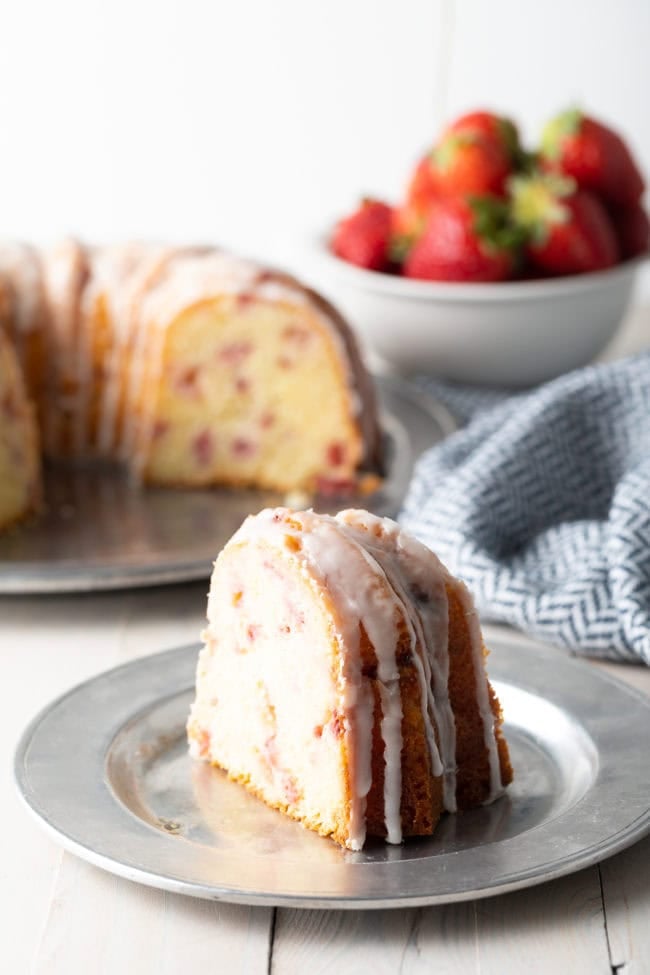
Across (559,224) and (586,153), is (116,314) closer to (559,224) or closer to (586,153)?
(559,224)

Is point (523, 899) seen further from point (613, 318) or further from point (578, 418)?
point (613, 318)

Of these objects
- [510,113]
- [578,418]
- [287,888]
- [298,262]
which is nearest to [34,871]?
[287,888]

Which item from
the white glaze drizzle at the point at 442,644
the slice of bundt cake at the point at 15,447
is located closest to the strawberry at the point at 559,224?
the slice of bundt cake at the point at 15,447

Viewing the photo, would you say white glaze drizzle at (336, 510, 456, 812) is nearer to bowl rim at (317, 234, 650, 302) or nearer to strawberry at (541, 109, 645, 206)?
bowl rim at (317, 234, 650, 302)

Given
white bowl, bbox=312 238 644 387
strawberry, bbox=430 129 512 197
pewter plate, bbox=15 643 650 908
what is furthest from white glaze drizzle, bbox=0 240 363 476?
pewter plate, bbox=15 643 650 908

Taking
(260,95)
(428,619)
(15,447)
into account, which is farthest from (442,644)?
(260,95)

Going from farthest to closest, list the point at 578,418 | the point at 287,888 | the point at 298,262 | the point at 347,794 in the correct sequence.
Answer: the point at 298,262 → the point at 578,418 → the point at 347,794 → the point at 287,888
